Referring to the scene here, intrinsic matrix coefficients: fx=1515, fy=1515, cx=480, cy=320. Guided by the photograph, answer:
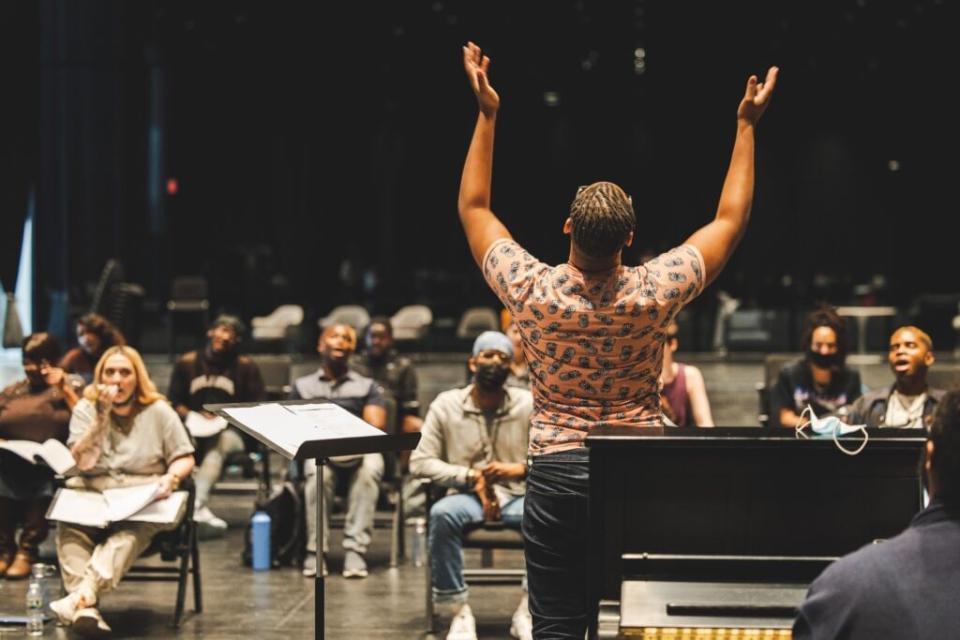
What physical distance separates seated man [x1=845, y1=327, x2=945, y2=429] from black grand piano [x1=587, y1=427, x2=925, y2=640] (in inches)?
148

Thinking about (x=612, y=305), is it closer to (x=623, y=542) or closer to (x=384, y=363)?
(x=623, y=542)

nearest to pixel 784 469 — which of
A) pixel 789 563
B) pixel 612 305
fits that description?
pixel 789 563

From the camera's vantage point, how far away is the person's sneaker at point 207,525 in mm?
8586

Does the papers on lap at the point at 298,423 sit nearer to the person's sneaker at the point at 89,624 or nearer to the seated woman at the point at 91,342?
the person's sneaker at the point at 89,624

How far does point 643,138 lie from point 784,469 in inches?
735

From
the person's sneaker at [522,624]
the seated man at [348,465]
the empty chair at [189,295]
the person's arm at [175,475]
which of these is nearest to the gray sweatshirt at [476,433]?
the person's sneaker at [522,624]

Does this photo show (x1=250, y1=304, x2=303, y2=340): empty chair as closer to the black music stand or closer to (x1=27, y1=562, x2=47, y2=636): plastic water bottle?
(x1=27, y1=562, x2=47, y2=636): plastic water bottle

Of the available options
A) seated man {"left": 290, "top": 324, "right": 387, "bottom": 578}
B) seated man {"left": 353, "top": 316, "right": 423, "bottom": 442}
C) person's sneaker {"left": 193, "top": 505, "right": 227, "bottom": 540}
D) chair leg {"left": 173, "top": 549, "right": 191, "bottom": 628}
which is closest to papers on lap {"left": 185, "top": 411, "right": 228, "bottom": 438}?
person's sneaker {"left": 193, "top": 505, "right": 227, "bottom": 540}

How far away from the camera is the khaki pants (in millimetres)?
6402

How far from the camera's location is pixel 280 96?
2172 centimetres

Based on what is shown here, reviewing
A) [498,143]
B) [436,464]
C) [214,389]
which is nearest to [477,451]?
[436,464]

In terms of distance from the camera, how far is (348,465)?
7922 millimetres

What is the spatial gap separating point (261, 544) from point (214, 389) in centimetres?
143

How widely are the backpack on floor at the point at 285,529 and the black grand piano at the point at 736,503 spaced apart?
4590 millimetres
